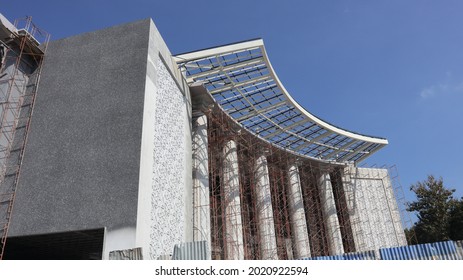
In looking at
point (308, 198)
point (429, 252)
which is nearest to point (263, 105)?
point (308, 198)

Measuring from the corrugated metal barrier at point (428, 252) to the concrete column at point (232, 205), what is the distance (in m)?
9.51

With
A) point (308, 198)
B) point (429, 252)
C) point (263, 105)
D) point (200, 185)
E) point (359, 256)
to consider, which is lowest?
point (429, 252)

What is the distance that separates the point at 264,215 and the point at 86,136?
16.9 m

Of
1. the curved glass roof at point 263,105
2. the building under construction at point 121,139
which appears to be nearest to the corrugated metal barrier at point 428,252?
the building under construction at point 121,139

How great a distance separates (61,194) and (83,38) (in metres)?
8.36

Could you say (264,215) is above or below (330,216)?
below

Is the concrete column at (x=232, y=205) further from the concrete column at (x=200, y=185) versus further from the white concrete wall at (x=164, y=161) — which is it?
the white concrete wall at (x=164, y=161)

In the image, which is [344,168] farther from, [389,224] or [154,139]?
[154,139]

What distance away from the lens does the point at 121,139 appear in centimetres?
1617

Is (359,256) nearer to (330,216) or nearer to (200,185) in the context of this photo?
(200,185)

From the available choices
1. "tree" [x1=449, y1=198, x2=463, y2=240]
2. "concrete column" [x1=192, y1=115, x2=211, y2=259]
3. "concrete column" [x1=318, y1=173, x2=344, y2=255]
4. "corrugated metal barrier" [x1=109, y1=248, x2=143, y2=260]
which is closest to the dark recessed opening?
"corrugated metal barrier" [x1=109, y1=248, x2=143, y2=260]

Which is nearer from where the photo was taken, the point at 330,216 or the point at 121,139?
the point at 121,139

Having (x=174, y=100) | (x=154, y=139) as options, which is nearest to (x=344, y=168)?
(x=174, y=100)
